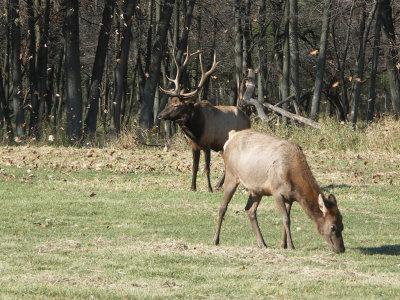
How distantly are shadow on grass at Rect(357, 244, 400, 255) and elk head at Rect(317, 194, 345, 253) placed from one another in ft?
2.20

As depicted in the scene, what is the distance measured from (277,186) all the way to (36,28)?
24.0 metres

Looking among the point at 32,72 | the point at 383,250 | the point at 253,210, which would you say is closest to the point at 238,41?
the point at 32,72

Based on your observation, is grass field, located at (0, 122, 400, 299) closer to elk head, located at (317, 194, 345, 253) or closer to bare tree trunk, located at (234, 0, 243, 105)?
elk head, located at (317, 194, 345, 253)

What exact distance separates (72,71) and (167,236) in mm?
15262

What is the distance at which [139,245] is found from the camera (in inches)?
396

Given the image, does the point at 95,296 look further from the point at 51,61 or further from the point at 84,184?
the point at 51,61

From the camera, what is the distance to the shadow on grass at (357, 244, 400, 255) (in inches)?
397

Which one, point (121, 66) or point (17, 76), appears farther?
point (17, 76)

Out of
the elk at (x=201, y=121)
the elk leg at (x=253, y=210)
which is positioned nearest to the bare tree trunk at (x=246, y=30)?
the elk at (x=201, y=121)

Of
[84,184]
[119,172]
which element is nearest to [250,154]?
[84,184]

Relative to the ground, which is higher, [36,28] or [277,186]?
[36,28]

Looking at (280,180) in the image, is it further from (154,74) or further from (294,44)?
(294,44)

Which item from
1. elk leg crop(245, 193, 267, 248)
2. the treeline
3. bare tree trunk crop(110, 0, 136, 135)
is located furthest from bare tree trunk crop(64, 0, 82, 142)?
elk leg crop(245, 193, 267, 248)

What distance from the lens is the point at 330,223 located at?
941cm
